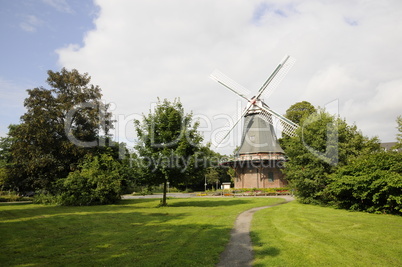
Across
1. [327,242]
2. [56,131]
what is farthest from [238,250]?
[56,131]

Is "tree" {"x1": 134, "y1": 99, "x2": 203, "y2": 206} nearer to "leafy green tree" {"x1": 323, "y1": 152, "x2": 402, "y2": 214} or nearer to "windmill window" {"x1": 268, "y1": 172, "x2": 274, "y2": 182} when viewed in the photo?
"leafy green tree" {"x1": 323, "y1": 152, "x2": 402, "y2": 214}

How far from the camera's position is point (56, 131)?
1240 inches

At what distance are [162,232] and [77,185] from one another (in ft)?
61.7

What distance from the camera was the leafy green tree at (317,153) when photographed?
23.0 metres

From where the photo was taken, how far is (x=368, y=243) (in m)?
9.90

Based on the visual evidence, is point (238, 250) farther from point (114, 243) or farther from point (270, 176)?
point (270, 176)

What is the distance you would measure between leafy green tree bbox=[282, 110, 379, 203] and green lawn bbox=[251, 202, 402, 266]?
847 centimetres

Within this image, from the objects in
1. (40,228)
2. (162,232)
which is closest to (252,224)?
(162,232)

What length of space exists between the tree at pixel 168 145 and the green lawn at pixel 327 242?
9956mm

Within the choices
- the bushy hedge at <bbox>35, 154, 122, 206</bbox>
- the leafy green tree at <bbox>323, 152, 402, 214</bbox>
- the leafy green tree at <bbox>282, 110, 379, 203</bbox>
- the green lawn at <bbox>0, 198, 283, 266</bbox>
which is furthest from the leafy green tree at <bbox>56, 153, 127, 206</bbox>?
the leafy green tree at <bbox>323, 152, 402, 214</bbox>

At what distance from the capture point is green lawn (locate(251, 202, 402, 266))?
26.1ft

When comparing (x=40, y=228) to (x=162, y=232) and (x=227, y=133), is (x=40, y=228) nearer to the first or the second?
(x=162, y=232)

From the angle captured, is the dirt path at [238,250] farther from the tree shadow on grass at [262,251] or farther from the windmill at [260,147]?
the windmill at [260,147]

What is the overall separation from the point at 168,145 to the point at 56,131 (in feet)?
55.2
